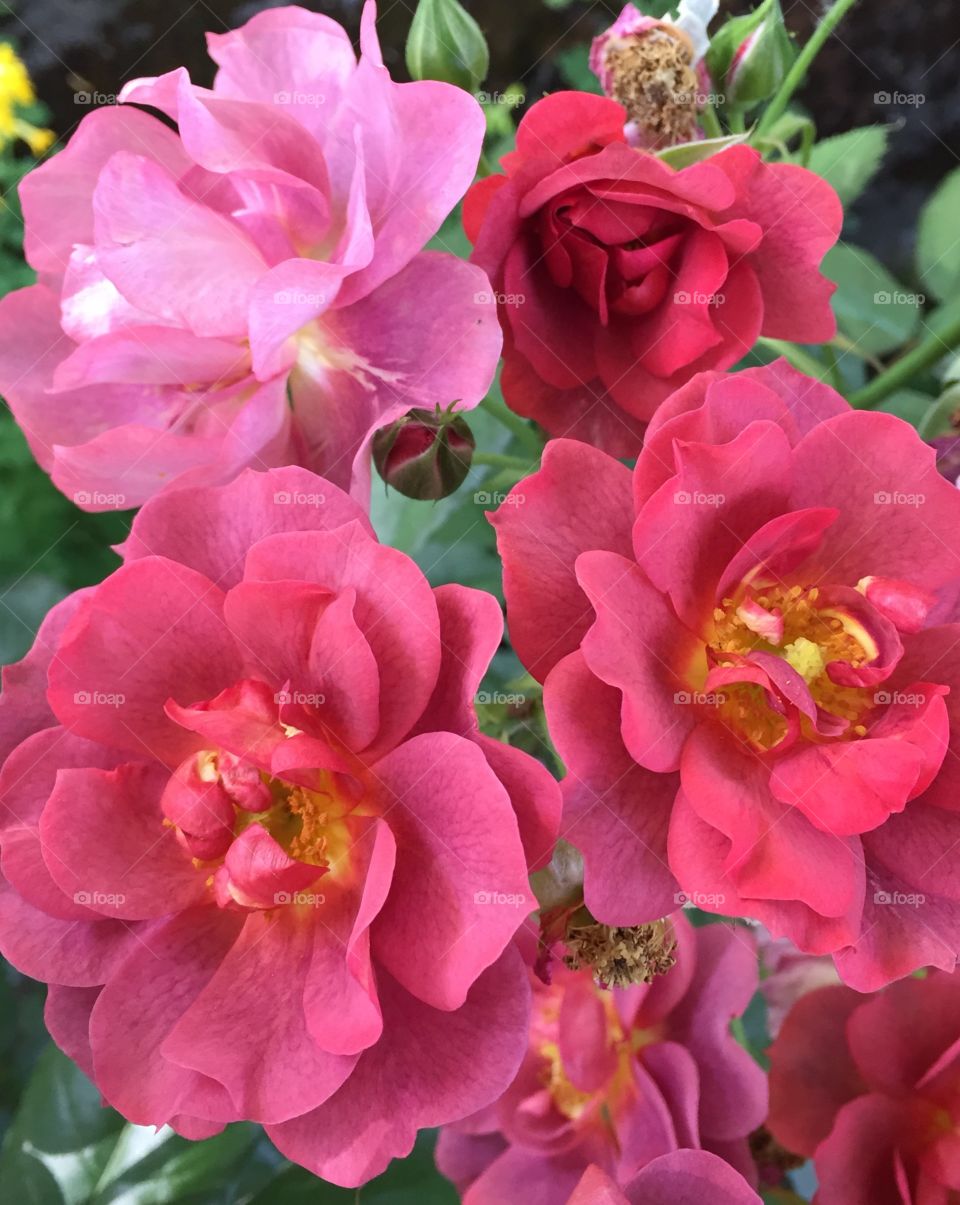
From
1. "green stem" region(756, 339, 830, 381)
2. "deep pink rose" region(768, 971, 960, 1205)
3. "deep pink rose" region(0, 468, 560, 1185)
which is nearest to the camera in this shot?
"deep pink rose" region(0, 468, 560, 1185)

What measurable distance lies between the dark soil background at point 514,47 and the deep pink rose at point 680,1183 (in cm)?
72

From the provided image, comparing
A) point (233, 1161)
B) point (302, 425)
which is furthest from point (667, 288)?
point (233, 1161)

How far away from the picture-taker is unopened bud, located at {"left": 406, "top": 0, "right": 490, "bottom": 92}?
0.50 meters

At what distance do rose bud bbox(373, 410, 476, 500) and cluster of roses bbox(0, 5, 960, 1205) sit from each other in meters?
0.01

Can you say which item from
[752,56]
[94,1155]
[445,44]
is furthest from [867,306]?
[94,1155]

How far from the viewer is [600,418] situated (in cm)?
46

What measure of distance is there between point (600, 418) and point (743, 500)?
4.2 inches

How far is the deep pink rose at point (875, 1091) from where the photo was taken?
44 cm

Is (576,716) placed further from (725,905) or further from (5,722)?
(5,722)

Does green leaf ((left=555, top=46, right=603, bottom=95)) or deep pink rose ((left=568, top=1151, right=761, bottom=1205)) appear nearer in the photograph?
deep pink rose ((left=568, top=1151, right=761, bottom=1205))

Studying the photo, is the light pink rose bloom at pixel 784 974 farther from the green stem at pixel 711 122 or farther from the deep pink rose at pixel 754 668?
the green stem at pixel 711 122

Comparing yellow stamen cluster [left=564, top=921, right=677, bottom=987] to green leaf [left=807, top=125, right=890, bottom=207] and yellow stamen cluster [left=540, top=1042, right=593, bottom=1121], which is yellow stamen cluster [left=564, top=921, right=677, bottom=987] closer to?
yellow stamen cluster [left=540, top=1042, right=593, bottom=1121]

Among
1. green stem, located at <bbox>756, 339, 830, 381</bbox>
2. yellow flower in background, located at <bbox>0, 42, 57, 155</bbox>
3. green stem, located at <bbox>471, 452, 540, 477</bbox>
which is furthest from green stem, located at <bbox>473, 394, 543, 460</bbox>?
yellow flower in background, located at <bbox>0, 42, 57, 155</bbox>

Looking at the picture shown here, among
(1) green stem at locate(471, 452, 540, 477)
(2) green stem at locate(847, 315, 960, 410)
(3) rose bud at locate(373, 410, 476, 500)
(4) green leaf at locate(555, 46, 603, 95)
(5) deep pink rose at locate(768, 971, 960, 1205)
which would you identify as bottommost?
(5) deep pink rose at locate(768, 971, 960, 1205)
